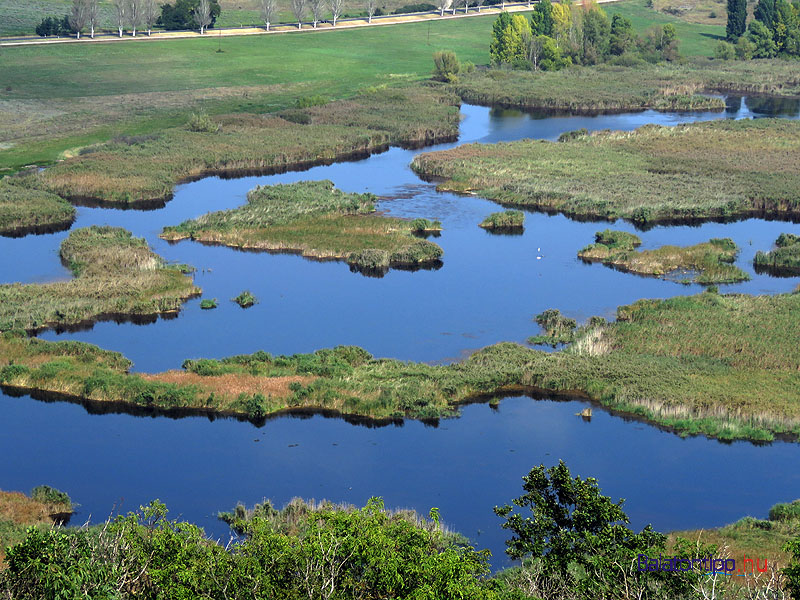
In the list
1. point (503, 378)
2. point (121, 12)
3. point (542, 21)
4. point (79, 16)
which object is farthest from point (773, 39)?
point (503, 378)

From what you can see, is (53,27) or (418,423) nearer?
(418,423)

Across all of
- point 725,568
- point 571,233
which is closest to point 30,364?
point 725,568

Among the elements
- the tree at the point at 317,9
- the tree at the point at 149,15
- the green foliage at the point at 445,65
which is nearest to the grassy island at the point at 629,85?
the green foliage at the point at 445,65

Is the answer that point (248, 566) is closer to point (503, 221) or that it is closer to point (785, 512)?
point (785, 512)

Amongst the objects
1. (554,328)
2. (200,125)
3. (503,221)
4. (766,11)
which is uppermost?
(766,11)

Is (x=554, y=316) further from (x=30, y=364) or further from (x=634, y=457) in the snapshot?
(x=30, y=364)
